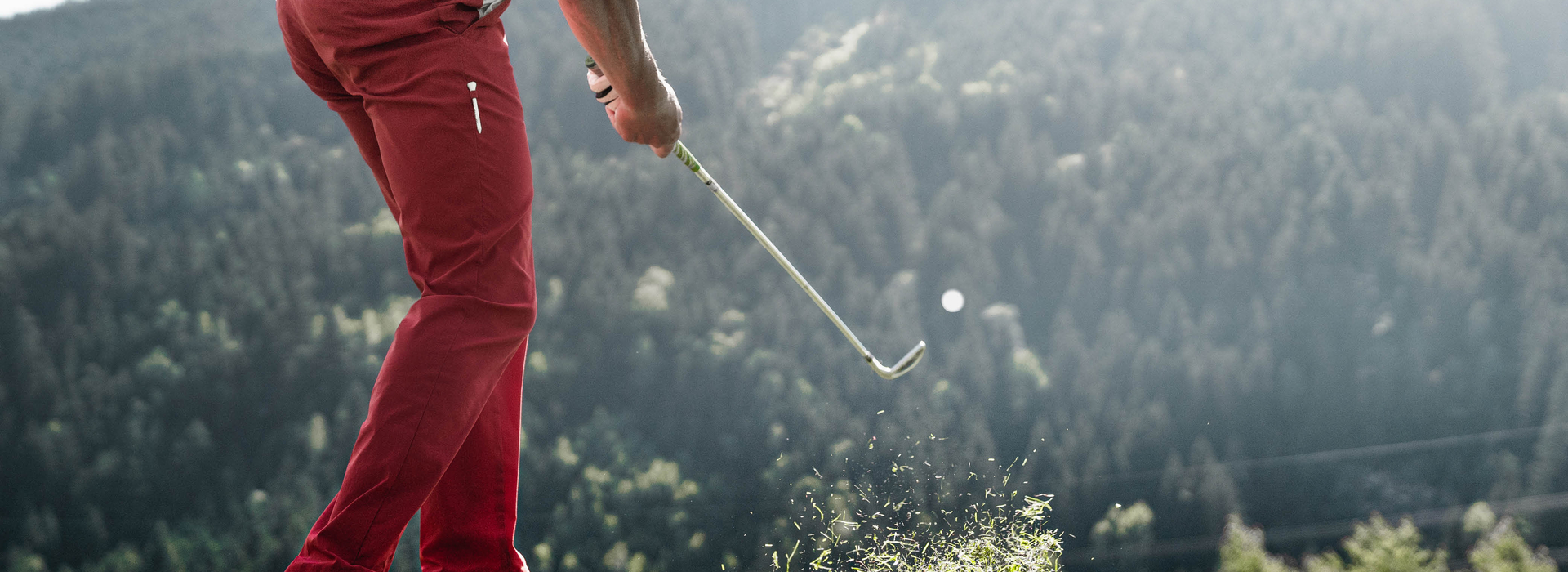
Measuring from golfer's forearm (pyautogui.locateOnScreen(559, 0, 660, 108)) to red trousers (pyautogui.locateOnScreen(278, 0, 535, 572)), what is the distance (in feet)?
0.31

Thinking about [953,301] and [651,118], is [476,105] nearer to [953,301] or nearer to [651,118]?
[651,118]

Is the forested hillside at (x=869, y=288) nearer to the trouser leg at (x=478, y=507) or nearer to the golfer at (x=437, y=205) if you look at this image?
the trouser leg at (x=478, y=507)

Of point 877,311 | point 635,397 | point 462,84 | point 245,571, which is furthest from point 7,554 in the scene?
point 462,84

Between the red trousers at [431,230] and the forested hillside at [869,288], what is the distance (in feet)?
5.56

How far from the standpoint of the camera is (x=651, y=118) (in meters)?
1.13

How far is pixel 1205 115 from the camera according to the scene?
4.57 metres

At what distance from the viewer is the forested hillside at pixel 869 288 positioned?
11.0 feet

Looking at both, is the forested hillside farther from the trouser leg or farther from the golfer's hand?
the golfer's hand

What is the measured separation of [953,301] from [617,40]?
317 centimetres

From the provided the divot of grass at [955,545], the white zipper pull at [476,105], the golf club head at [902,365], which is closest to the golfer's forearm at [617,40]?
the white zipper pull at [476,105]

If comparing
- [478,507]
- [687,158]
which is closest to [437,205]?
[478,507]

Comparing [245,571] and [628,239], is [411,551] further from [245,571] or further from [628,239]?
[628,239]

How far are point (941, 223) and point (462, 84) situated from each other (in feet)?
11.5

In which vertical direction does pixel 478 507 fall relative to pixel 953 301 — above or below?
below
